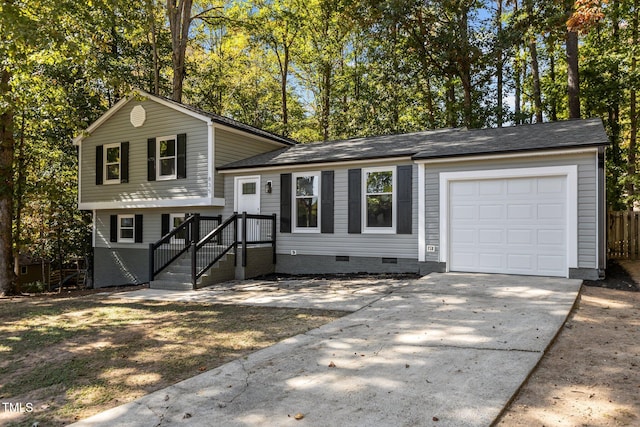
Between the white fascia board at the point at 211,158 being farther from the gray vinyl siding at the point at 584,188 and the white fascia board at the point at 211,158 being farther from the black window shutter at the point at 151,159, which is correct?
the gray vinyl siding at the point at 584,188

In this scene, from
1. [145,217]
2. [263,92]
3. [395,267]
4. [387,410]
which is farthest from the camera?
[263,92]

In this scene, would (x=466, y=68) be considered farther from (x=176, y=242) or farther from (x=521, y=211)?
(x=176, y=242)

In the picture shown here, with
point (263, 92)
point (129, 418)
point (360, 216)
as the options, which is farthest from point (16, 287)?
point (263, 92)

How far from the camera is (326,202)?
1161 centimetres

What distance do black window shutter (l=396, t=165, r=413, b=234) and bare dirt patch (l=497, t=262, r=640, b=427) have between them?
4.82 meters

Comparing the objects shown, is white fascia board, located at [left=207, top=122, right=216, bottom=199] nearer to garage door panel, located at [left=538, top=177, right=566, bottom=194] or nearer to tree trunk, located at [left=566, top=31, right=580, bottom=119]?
garage door panel, located at [left=538, top=177, right=566, bottom=194]

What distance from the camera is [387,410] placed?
3148 millimetres

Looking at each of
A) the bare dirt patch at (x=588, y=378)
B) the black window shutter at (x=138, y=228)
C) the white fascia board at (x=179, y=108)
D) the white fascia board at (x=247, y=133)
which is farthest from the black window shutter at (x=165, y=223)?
the bare dirt patch at (x=588, y=378)

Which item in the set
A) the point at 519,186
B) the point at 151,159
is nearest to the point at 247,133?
the point at 151,159

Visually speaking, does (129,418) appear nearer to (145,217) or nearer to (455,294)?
(455,294)

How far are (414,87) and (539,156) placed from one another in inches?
498

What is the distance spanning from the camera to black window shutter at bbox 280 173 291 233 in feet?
39.7

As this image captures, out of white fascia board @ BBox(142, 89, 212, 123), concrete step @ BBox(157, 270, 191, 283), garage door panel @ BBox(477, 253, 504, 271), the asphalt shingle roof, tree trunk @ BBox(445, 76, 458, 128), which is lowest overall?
concrete step @ BBox(157, 270, 191, 283)

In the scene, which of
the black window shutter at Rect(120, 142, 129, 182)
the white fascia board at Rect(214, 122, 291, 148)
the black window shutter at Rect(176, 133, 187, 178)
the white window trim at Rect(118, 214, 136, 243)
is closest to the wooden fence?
the white fascia board at Rect(214, 122, 291, 148)
